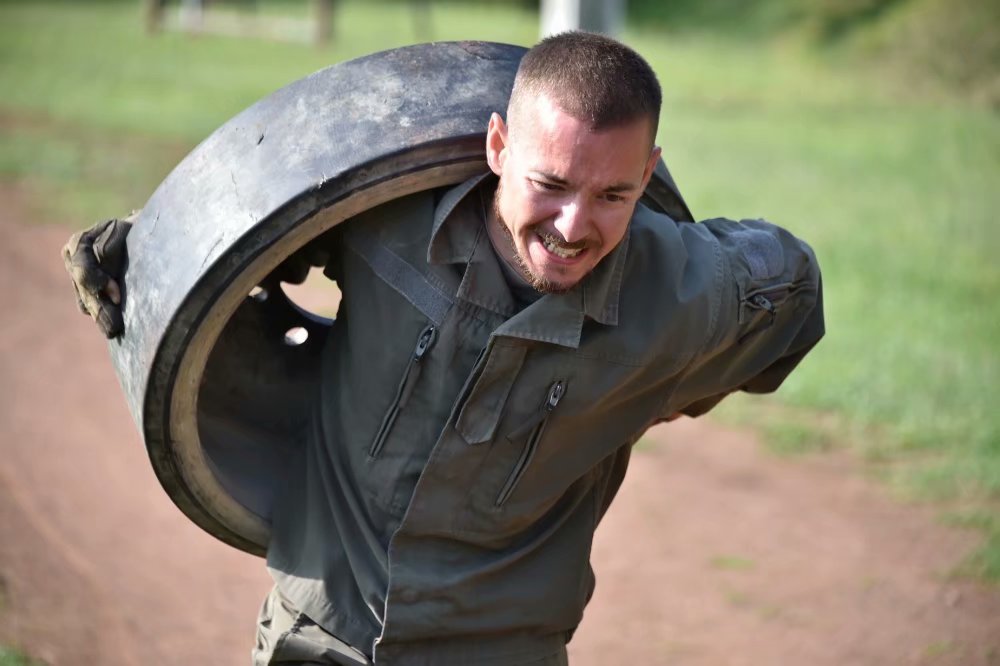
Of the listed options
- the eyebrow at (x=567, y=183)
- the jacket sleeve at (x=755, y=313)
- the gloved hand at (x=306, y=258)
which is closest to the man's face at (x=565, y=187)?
the eyebrow at (x=567, y=183)

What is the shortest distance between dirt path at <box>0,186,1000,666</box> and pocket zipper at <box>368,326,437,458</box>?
168 centimetres

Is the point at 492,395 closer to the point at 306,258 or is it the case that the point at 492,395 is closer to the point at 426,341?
the point at 426,341

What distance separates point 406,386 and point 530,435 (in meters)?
0.25

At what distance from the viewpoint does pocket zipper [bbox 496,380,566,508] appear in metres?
2.43

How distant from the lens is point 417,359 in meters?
2.45

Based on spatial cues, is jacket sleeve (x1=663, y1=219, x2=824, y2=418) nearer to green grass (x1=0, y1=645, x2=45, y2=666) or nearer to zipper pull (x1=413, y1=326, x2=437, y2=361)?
zipper pull (x1=413, y1=326, x2=437, y2=361)

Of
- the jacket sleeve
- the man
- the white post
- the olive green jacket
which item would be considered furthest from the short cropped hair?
the white post

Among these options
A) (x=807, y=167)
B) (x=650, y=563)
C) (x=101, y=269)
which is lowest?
(x=101, y=269)

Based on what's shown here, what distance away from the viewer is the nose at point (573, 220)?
7.30 ft

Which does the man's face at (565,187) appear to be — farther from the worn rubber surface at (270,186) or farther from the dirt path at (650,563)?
the dirt path at (650,563)

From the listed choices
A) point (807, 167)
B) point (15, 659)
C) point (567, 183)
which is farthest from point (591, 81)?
point (807, 167)

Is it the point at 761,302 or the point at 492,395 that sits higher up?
the point at 761,302

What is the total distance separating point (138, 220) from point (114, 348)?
258 millimetres

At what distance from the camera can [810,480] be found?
534cm
